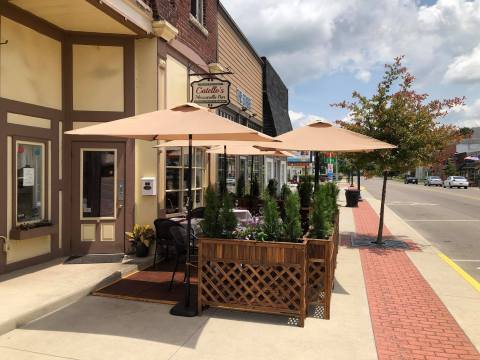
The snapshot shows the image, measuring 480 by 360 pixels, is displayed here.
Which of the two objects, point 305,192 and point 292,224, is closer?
point 292,224

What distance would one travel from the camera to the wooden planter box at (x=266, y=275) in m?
4.74

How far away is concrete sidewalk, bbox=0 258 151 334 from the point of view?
479cm

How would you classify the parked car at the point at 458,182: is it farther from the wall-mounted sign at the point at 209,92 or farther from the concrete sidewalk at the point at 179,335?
the concrete sidewalk at the point at 179,335

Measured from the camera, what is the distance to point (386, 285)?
645cm

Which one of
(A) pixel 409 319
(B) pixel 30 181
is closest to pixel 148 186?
(B) pixel 30 181

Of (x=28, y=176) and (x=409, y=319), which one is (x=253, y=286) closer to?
(x=409, y=319)

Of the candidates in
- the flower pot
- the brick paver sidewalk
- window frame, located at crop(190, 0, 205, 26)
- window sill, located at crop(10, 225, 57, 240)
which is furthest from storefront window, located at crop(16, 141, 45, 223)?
window frame, located at crop(190, 0, 205, 26)

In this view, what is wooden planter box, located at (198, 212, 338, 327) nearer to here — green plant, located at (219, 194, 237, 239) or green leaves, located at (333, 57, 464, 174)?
green plant, located at (219, 194, 237, 239)

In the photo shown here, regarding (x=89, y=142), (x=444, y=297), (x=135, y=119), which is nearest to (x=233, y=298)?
(x=135, y=119)

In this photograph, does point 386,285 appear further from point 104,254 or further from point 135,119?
point 104,254

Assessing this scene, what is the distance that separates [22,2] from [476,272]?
873 centimetres

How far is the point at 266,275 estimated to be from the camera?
15.7 feet

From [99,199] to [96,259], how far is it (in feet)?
3.59

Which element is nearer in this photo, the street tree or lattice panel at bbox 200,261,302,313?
lattice panel at bbox 200,261,302,313
